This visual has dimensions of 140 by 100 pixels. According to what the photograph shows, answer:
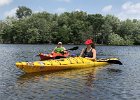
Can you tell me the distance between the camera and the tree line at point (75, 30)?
123 meters

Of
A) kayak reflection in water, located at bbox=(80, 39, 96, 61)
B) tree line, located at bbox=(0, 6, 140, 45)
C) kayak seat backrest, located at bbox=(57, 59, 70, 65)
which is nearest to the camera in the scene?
kayak seat backrest, located at bbox=(57, 59, 70, 65)

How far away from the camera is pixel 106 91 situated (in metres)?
18.9

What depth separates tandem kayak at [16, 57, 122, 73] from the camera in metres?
24.8

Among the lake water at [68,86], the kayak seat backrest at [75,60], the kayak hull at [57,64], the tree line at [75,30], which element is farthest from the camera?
the tree line at [75,30]

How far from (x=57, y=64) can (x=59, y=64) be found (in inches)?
10.4

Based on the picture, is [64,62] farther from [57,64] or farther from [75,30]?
[75,30]

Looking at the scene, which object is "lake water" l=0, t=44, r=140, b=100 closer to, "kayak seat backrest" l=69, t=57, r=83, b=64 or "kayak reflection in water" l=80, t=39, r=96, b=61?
"kayak seat backrest" l=69, t=57, r=83, b=64

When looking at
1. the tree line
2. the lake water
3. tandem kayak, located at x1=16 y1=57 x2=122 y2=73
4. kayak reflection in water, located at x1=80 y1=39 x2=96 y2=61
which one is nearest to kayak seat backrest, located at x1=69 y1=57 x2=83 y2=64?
tandem kayak, located at x1=16 y1=57 x2=122 y2=73

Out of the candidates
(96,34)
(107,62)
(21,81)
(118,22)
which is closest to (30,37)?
(96,34)

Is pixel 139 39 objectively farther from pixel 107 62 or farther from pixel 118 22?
pixel 107 62

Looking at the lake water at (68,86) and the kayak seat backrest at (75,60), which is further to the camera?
the kayak seat backrest at (75,60)

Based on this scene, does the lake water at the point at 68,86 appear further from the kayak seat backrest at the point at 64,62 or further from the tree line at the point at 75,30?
→ the tree line at the point at 75,30

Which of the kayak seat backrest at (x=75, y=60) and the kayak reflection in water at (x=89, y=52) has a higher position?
the kayak reflection in water at (x=89, y=52)

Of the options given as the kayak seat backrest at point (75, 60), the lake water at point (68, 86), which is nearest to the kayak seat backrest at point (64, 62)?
the kayak seat backrest at point (75, 60)
